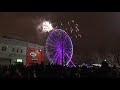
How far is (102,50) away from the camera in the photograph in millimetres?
74500

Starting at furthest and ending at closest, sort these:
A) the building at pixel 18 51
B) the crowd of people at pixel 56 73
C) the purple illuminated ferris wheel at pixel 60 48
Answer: the building at pixel 18 51, the purple illuminated ferris wheel at pixel 60 48, the crowd of people at pixel 56 73

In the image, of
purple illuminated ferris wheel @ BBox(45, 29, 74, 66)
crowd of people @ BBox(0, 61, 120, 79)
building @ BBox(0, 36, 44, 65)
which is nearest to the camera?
crowd of people @ BBox(0, 61, 120, 79)

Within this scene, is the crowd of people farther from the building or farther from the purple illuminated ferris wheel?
the building

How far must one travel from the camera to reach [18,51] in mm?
38125

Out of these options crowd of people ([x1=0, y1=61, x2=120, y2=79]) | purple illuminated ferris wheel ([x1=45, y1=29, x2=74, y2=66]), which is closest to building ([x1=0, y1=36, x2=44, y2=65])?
purple illuminated ferris wheel ([x1=45, y1=29, x2=74, y2=66])

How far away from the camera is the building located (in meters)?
34.7

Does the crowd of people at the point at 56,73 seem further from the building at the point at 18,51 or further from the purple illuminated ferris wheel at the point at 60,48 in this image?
the building at the point at 18,51

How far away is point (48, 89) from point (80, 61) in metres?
73.5

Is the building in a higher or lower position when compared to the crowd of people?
higher

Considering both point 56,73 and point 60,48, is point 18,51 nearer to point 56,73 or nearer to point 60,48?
point 60,48

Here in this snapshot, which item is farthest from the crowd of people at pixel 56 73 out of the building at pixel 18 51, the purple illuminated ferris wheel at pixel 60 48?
the building at pixel 18 51

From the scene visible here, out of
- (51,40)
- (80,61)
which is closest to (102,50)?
(80,61)

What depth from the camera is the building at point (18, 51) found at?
34.7 m
